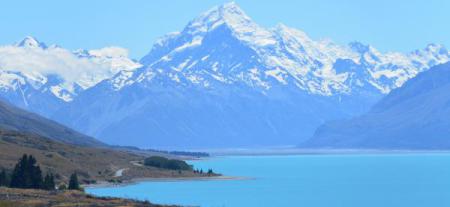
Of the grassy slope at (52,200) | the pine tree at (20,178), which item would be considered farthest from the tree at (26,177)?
the grassy slope at (52,200)

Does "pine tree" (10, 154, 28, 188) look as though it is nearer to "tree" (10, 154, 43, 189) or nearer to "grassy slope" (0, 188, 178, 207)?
"tree" (10, 154, 43, 189)

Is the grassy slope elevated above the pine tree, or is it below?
below

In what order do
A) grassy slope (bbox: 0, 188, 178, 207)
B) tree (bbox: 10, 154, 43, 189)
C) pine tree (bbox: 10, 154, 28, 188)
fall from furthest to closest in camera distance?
tree (bbox: 10, 154, 43, 189)
pine tree (bbox: 10, 154, 28, 188)
grassy slope (bbox: 0, 188, 178, 207)

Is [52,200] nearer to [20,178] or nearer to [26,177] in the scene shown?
[26,177]

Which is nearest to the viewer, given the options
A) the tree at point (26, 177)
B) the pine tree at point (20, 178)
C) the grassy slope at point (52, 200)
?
the grassy slope at point (52, 200)

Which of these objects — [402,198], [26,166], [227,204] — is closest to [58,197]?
[26,166]

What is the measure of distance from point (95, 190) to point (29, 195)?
66106 millimetres

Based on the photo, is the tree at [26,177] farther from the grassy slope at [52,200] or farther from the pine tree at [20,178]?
the grassy slope at [52,200]

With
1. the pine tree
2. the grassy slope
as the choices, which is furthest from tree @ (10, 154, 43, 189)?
the grassy slope

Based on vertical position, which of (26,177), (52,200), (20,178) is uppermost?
(26,177)

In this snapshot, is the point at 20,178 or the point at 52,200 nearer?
the point at 52,200

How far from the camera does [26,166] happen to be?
140125 mm

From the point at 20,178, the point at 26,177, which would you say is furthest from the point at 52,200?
the point at 20,178

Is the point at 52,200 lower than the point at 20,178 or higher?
lower
